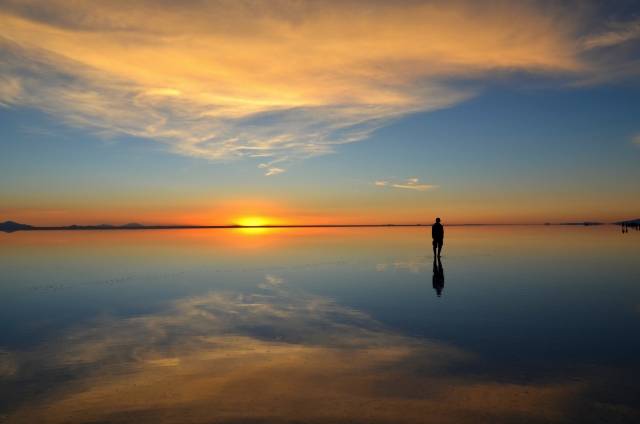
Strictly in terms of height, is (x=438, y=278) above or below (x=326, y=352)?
above

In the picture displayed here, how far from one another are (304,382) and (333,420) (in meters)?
1.70

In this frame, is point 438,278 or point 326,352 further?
point 438,278

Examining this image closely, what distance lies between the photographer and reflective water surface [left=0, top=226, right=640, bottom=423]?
733 centimetres

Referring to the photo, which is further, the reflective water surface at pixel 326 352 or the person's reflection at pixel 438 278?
the person's reflection at pixel 438 278

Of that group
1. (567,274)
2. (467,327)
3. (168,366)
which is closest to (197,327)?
(168,366)

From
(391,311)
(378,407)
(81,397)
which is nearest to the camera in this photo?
(378,407)

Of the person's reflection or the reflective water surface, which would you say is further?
the person's reflection

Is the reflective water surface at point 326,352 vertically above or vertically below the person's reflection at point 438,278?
below

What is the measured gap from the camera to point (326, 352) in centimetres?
1045

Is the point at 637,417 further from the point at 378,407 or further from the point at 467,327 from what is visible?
the point at 467,327

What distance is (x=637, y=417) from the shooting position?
265 inches

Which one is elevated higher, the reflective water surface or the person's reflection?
the person's reflection

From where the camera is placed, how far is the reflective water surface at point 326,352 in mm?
7328

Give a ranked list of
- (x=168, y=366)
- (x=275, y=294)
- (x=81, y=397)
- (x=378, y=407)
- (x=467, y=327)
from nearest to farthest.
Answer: (x=378, y=407) → (x=81, y=397) → (x=168, y=366) → (x=467, y=327) → (x=275, y=294)
